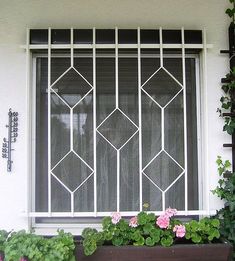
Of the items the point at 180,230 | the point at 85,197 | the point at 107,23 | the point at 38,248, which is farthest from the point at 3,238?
the point at 107,23

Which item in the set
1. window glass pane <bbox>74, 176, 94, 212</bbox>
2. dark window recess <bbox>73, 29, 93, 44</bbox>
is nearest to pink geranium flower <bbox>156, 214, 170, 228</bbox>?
window glass pane <bbox>74, 176, 94, 212</bbox>

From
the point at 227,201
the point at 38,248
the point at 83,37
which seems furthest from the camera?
the point at 83,37

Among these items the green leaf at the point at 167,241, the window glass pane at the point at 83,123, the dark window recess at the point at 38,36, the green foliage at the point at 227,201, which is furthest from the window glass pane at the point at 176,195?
the dark window recess at the point at 38,36

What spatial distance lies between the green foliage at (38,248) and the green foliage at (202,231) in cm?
72

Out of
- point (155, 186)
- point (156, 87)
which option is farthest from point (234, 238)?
point (156, 87)

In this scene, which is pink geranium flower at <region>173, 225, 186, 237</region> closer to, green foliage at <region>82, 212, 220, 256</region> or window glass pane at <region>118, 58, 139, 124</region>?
green foliage at <region>82, 212, 220, 256</region>

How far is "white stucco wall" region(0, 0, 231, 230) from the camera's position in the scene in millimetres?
2705

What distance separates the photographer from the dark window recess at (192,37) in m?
2.70

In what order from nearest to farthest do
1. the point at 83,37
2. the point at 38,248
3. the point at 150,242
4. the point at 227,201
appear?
the point at 38,248, the point at 150,242, the point at 227,201, the point at 83,37

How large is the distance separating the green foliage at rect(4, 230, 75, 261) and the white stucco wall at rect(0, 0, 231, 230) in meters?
0.64

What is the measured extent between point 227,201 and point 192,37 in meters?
1.11

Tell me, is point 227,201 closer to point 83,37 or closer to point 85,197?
point 85,197

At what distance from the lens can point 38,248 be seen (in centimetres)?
229

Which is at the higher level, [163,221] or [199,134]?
[199,134]
